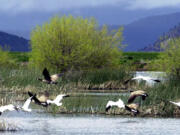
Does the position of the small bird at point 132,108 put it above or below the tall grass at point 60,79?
below

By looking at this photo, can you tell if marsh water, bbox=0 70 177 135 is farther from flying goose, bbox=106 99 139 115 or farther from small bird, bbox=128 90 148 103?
small bird, bbox=128 90 148 103

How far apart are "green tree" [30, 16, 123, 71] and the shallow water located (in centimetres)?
2219

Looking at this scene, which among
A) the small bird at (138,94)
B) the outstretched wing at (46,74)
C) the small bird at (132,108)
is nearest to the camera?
the small bird at (132,108)

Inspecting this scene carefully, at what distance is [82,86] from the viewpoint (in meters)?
46.3

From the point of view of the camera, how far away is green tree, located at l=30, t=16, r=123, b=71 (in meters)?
53.2

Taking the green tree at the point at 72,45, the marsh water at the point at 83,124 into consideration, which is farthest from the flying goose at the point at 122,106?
the green tree at the point at 72,45

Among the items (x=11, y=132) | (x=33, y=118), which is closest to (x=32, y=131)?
(x=11, y=132)

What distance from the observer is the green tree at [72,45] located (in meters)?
53.2

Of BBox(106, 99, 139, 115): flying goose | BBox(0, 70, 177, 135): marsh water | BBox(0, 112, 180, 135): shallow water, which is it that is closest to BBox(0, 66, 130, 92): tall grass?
BBox(0, 70, 177, 135): marsh water

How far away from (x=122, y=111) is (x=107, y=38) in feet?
83.3

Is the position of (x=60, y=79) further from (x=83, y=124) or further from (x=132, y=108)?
(x=132, y=108)

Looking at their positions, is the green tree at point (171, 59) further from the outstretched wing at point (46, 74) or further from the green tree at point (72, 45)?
the outstretched wing at point (46, 74)

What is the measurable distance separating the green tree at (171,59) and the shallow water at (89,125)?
48.4 feet

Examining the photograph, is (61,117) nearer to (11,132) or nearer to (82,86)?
(11,132)
